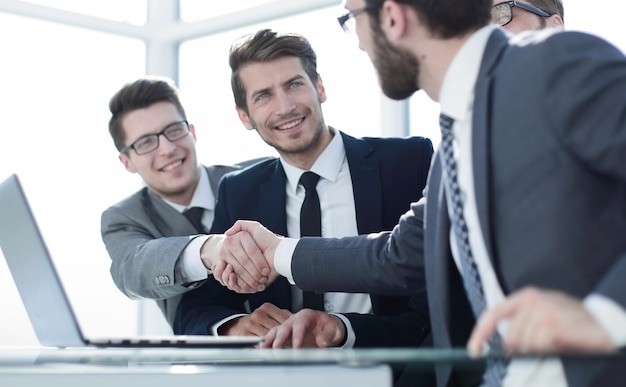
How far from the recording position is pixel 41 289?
6.38 ft

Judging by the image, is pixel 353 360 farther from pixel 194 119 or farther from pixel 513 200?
pixel 194 119

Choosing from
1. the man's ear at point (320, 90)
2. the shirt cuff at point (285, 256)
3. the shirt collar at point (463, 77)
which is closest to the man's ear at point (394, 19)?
the shirt collar at point (463, 77)

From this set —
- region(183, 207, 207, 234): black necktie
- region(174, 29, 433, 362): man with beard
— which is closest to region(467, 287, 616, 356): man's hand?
region(174, 29, 433, 362): man with beard

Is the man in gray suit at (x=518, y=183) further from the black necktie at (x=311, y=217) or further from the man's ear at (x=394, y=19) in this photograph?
the black necktie at (x=311, y=217)

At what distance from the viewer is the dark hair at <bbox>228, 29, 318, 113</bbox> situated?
3.08 meters

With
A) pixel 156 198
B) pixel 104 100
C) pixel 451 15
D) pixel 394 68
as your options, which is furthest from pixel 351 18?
pixel 104 100

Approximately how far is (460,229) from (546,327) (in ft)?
1.55

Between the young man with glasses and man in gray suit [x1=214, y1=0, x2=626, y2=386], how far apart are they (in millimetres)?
1042

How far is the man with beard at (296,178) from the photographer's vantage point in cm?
282

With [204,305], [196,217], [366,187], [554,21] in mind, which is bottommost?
[204,305]

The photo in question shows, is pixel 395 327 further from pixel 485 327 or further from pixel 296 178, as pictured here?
pixel 485 327

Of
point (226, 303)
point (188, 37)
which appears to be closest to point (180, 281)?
point (226, 303)

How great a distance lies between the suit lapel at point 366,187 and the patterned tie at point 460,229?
3.91ft

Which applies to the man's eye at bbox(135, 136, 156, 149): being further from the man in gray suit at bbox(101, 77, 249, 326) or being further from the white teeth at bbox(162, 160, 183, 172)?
the white teeth at bbox(162, 160, 183, 172)
